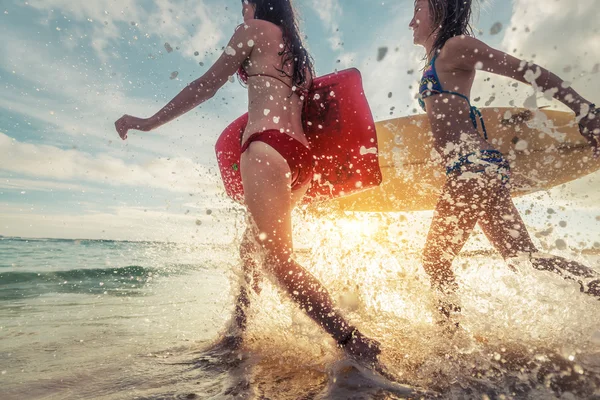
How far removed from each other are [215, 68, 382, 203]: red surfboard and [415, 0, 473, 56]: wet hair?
489 millimetres

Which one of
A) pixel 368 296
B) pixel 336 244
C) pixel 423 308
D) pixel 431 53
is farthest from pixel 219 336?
pixel 431 53

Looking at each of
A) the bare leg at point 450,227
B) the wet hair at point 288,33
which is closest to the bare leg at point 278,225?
the wet hair at point 288,33

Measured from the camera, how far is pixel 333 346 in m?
1.52

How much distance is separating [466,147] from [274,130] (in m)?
1.02

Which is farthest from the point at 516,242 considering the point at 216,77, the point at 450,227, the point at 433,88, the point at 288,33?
the point at 216,77

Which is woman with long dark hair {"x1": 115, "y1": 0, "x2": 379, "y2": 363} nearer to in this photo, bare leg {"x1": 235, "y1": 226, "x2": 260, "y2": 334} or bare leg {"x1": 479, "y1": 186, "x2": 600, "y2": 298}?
bare leg {"x1": 235, "y1": 226, "x2": 260, "y2": 334}

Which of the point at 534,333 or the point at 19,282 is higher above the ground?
the point at 534,333

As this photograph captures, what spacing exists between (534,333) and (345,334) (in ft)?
3.96

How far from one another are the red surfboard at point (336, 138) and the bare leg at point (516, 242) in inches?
25.0

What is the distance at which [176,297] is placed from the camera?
4277 millimetres

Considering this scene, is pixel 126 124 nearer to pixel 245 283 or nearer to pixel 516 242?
pixel 245 283

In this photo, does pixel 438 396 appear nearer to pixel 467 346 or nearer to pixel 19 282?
pixel 467 346

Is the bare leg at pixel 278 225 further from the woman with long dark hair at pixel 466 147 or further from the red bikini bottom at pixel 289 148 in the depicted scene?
the woman with long dark hair at pixel 466 147

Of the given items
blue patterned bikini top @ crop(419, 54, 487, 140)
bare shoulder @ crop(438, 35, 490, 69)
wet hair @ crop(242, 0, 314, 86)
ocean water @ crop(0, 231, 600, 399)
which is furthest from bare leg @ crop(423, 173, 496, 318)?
wet hair @ crop(242, 0, 314, 86)
